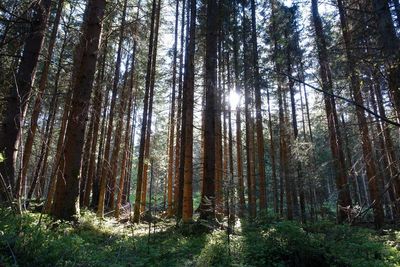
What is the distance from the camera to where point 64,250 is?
4.68 metres

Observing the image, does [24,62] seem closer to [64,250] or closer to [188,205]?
[64,250]

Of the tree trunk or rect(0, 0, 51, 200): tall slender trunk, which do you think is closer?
rect(0, 0, 51, 200): tall slender trunk

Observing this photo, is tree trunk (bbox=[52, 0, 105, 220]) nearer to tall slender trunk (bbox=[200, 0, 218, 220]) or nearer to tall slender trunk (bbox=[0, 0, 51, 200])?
tall slender trunk (bbox=[0, 0, 51, 200])

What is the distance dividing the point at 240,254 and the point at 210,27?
7849 millimetres

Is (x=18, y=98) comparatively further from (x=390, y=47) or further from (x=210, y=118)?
(x=390, y=47)

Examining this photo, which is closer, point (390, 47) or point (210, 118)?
point (390, 47)

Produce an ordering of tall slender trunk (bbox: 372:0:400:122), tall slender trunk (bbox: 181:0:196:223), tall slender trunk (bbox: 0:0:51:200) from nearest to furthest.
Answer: tall slender trunk (bbox: 372:0:400:122), tall slender trunk (bbox: 0:0:51:200), tall slender trunk (bbox: 181:0:196:223)

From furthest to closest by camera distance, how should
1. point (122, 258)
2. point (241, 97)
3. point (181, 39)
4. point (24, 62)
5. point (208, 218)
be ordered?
point (241, 97) → point (181, 39) → point (208, 218) → point (24, 62) → point (122, 258)

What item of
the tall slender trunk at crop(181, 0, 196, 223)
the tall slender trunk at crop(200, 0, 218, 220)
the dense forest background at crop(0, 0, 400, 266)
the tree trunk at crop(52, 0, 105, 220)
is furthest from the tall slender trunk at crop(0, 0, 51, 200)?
the tall slender trunk at crop(200, 0, 218, 220)

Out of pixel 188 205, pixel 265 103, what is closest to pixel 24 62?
pixel 188 205

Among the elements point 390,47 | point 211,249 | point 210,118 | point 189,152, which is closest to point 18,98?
point 211,249

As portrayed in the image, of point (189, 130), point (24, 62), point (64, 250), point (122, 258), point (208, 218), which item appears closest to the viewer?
point (64, 250)

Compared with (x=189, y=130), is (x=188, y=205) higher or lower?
lower

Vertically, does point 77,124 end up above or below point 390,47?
below
